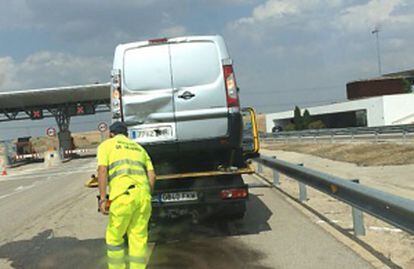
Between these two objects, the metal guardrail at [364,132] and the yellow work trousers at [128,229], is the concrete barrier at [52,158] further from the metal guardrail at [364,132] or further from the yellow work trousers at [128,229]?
the yellow work trousers at [128,229]

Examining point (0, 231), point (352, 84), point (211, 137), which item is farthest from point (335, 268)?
point (352, 84)

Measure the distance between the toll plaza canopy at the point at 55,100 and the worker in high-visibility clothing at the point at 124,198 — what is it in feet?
140

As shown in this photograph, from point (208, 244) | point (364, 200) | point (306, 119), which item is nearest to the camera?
point (364, 200)

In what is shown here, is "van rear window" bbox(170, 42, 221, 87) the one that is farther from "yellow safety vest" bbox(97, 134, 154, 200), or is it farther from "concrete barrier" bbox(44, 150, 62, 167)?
"concrete barrier" bbox(44, 150, 62, 167)

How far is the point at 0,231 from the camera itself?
1053 centimetres

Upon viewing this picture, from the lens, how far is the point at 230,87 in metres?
8.12

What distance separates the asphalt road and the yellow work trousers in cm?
127

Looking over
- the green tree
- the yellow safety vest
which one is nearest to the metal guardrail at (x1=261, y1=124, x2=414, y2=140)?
the yellow safety vest

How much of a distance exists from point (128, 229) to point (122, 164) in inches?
25.4

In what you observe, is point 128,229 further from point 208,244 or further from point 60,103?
point 60,103

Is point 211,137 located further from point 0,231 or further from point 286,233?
point 0,231

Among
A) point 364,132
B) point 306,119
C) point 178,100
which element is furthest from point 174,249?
point 306,119

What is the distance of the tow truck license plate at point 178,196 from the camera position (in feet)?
26.4

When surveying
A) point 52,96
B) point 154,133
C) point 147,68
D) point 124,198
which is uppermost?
point 52,96
